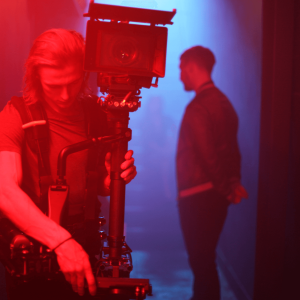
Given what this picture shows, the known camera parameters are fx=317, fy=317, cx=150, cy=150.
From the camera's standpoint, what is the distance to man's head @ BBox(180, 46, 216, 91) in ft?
5.62

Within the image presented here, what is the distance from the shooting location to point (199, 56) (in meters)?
1.71

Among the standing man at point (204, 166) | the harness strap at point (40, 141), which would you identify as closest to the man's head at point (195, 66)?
the standing man at point (204, 166)

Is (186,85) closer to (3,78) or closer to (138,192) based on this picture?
(138,192)

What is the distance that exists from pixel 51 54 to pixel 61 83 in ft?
0.38

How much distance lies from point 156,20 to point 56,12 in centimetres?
74

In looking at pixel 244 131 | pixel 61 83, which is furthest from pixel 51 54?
pixel 244 131

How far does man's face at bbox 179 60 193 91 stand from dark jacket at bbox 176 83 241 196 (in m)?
0.07

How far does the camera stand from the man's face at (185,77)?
5.66 feet

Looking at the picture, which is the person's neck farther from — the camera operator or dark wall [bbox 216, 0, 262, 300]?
the camera operator

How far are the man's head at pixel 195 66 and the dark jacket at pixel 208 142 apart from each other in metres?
0.05

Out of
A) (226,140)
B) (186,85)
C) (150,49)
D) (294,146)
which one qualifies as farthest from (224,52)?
(150,49)

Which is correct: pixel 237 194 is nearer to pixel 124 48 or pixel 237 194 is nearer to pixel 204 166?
pixel 204 166

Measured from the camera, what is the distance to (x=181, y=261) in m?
1.80

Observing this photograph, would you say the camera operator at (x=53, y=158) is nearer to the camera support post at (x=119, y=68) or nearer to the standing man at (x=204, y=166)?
the camera support post at (x=119, y=68)
